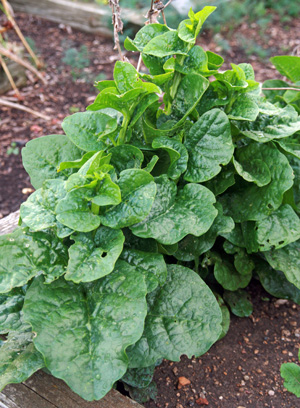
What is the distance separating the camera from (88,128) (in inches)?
62.6

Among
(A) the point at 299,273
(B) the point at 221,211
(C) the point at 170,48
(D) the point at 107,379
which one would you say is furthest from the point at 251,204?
(D) the point at 107,379

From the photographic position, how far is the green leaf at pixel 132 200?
1.32 meters

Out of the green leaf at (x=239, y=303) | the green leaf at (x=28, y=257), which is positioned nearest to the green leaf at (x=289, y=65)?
the green leaf at (x=239, y=303)

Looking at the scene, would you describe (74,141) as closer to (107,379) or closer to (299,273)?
(107,379)

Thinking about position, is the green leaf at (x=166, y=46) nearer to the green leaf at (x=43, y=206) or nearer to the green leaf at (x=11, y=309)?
the green leaf at (x=43, y=206)

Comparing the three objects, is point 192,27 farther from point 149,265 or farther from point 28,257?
point 28,257

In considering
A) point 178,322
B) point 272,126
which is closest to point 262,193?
point 272,126

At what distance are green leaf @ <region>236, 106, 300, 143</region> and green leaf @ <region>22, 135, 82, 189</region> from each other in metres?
0.70

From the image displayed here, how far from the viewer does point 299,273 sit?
172cm

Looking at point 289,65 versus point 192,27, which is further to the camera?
point 289,65

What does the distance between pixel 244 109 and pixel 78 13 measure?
12.5ft

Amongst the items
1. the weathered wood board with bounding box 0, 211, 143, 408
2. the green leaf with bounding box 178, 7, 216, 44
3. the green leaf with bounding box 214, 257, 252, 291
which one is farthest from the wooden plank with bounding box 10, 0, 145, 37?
the weathered wood board with bounding box 0, 211, 143, 408

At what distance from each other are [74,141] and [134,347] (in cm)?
75

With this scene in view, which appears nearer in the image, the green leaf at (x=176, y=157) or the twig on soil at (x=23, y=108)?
the green leaf at (x=176, y=157)
